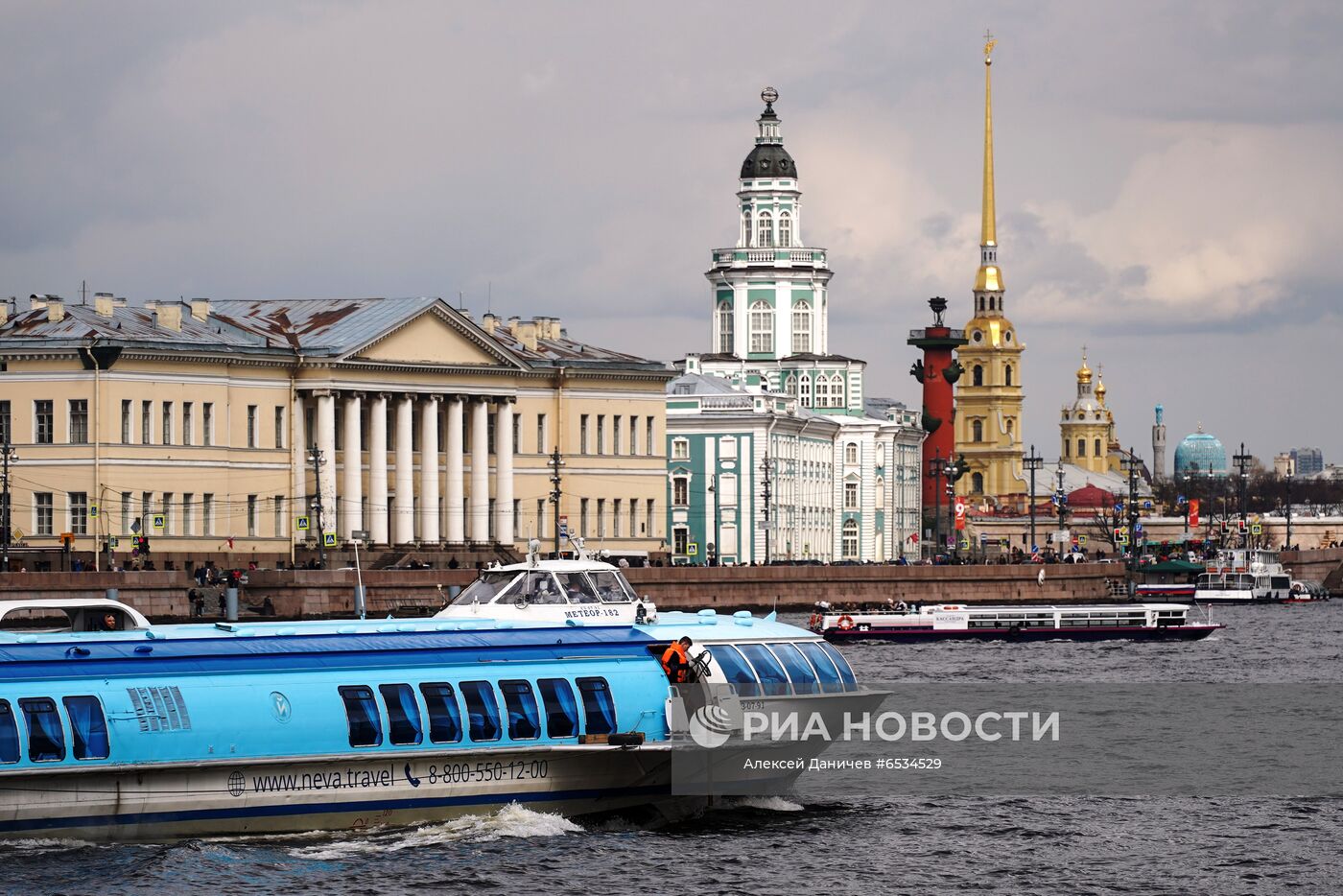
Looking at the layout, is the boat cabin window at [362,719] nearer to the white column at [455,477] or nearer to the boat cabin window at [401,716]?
the boat cabin window at [401,716]

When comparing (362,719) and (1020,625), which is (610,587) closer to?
(362,719)

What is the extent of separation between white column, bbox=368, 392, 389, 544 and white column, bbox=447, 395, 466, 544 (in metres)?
3.18

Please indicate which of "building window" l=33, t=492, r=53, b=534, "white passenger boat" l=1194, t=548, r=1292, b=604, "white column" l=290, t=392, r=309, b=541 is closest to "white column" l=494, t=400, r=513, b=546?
"white column" l=290, t=392, r=309, b=541

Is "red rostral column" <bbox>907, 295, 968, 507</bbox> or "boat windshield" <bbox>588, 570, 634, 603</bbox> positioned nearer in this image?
"boat windshield" <bbox>588, 570, 634, 603</bbox>

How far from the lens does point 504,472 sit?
106 meters

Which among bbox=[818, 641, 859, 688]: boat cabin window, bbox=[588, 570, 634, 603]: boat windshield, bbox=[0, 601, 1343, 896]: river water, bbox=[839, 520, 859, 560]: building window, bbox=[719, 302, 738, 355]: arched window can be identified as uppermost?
bbox=[719, 302, 738, 355]: arched window

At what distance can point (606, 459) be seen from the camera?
11112 cm

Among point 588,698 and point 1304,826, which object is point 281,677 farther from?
point 1304,826

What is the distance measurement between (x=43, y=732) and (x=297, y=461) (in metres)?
70.0

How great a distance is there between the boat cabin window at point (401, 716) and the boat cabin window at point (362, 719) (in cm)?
15

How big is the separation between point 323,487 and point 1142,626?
98.8 feet

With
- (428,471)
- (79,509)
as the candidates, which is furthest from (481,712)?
(428,471)

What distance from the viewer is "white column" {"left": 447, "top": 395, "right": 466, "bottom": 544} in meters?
103

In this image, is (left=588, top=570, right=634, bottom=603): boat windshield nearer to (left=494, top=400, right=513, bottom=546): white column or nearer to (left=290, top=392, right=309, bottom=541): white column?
(left=290, top=392, right=309, bottom=541): white column
